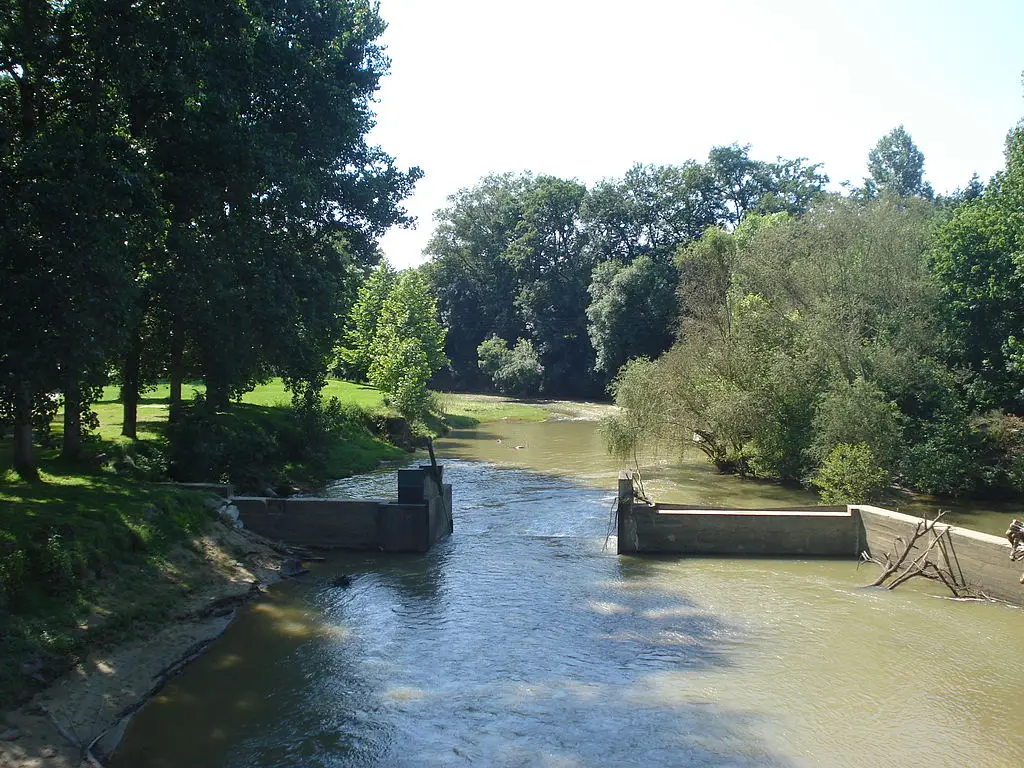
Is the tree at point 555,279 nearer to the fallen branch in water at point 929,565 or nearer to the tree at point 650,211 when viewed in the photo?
the tree at point 650,211

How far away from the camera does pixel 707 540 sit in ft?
64.6

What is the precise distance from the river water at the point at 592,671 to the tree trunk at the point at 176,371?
942 centimetres

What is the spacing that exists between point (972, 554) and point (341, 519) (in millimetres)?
14423

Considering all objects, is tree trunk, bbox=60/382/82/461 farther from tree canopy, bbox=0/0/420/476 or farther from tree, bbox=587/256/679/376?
tree, bbox=587/256/679/376

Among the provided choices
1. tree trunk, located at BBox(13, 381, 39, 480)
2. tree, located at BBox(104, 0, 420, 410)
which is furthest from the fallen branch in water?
tree trunk, located at BBox(13, 381, 39, 480)

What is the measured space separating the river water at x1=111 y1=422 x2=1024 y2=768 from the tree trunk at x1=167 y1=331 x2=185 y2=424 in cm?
942

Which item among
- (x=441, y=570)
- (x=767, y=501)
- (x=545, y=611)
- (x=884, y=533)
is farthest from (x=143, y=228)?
(x=767, y=501)

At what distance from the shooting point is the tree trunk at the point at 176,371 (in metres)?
24.4

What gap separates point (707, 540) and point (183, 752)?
13374 millimetres

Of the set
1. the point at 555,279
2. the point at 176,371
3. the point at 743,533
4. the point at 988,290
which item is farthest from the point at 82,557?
the point at 555,279

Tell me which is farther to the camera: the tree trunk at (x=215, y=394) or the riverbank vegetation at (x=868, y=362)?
the riverbank vegetation at (x=868, y=362)

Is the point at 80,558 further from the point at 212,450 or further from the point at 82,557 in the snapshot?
the point at 212,450

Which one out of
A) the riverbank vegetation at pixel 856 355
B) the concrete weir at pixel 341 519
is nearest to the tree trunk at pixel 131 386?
the concrete weir at pixel 341 519

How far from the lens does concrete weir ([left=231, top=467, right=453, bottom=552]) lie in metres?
19.9
